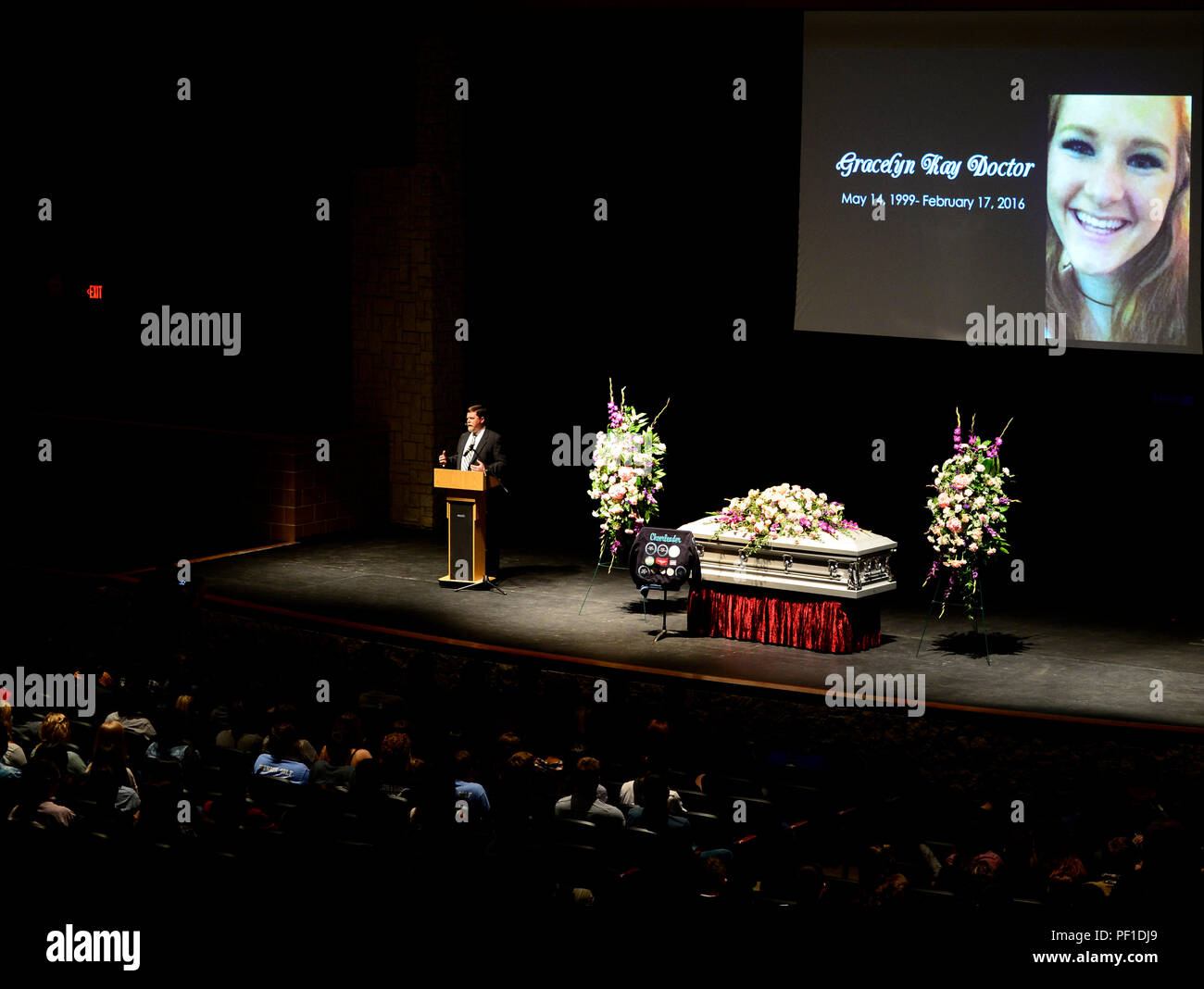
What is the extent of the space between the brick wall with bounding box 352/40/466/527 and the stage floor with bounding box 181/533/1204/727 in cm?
173

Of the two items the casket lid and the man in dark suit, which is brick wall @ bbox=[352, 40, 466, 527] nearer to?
the man in dark suit

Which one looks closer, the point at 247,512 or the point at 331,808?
the point at 331,808

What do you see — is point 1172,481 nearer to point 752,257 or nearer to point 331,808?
point 752,257

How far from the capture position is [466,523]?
38.8 ft

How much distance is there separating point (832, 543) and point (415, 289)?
5.44 meters

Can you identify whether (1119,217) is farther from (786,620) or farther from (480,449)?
(480,449)

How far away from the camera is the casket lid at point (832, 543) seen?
33.0 ft

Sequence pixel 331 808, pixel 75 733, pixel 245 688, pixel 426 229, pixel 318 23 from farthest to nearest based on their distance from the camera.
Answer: pixel 426 229
pixel 318 23
pixel 245 688
pixel 75 733
pixel 331 808

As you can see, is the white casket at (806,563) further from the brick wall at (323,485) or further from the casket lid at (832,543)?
the brick wall at (323,485)

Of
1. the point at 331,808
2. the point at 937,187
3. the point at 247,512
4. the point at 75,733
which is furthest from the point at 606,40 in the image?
the point at 331,808

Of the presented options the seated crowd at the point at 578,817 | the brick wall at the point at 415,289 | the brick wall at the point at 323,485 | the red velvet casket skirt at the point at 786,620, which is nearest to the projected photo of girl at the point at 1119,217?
the red velvet casket skirt at the point at 786,620

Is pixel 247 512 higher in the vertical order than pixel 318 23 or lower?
lower

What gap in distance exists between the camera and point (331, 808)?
239 inches
